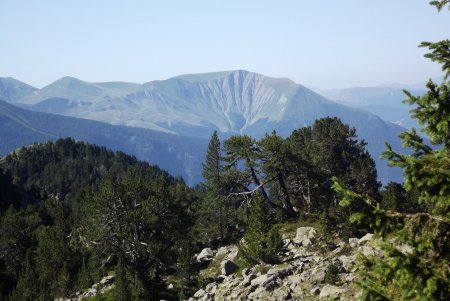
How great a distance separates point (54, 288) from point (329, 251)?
31360mm

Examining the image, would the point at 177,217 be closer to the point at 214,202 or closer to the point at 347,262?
the point at 214,202

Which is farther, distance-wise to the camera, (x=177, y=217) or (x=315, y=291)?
(x=177, y=217)

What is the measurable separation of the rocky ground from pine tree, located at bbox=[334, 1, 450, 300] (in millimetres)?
13048

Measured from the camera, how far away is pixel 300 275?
102ft

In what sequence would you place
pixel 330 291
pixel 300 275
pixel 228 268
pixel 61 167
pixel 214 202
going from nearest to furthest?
pixel 330 291, pixel 300 275, pixel 228 268, pixel 214 202, pixel 61 167

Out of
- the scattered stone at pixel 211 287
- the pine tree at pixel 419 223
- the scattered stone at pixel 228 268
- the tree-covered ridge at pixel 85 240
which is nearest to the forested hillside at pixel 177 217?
the tree-covered ridge at pixel 85 240

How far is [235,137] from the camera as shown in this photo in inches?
2223

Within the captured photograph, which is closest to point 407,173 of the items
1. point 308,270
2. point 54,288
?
point 308,270

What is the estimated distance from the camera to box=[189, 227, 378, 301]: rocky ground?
90.4 feet

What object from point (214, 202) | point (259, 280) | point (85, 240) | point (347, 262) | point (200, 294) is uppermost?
point (347, 262)

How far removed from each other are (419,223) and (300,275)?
23.0 meters

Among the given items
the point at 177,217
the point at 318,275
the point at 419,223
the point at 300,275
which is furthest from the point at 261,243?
the point at 419,223

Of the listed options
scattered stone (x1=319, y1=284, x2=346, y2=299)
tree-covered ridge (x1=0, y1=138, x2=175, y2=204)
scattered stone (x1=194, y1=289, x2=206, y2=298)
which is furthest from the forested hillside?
tree-covered ridge (x1=0, y1=138, x2=175, y2=204)

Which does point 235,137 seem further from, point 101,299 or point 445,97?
point 445,97
